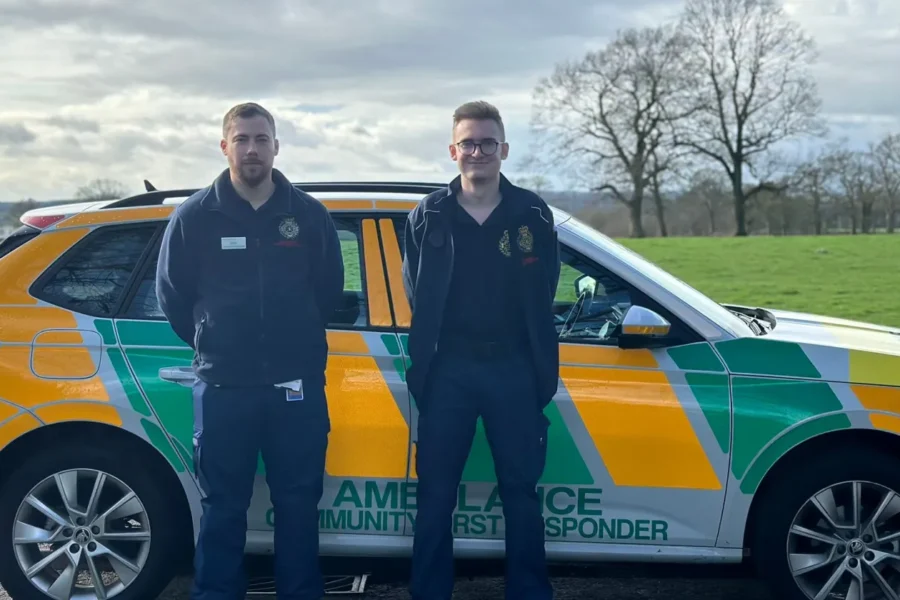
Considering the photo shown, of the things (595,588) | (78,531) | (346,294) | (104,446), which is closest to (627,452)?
(595,588)

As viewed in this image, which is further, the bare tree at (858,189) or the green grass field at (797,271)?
the bare tree at (858,189)

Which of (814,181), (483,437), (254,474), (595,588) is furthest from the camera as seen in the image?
(814,181)

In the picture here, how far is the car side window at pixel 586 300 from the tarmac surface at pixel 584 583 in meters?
0.97

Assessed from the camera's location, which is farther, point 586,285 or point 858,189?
point 858,189

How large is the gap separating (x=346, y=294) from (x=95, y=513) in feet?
4.39

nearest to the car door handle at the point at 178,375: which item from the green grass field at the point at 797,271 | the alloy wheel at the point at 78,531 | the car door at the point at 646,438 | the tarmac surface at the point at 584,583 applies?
the alloy wheel at the point at 78,531

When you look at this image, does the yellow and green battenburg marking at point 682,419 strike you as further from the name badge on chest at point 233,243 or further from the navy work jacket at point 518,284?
the name badge on chest at point 233,243

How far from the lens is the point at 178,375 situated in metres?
3.90

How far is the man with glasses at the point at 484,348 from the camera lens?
12.1 feet

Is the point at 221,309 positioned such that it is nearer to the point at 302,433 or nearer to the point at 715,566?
the point at 302,433

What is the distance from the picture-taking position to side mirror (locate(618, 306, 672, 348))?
3.72 metres

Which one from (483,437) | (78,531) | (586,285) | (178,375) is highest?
(586,285)

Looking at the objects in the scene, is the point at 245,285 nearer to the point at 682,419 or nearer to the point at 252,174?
the point at 252,174

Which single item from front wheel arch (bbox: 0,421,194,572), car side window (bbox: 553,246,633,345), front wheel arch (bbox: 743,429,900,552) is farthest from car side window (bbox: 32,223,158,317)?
front wheel arch (bbox: 743,429,900,552)
